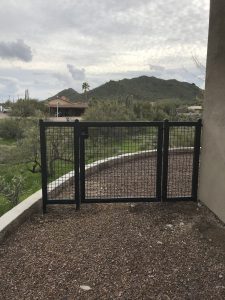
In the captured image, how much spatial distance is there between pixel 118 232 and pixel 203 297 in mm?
1632

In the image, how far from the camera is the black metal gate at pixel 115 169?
554cm

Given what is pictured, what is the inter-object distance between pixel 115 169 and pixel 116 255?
4.15 metres

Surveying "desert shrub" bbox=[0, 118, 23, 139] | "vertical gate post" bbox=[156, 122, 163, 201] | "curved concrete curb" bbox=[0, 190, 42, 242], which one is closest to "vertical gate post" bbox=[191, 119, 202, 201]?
"vertical gate post" bbox=[156, 122, 163, 201]

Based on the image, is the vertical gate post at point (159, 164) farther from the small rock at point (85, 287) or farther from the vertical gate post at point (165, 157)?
the small rock at point (85, 287)

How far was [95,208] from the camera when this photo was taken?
226 inches

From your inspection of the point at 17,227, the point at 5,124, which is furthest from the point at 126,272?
the point at 5,124

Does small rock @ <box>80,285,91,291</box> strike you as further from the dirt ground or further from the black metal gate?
the black metal gate

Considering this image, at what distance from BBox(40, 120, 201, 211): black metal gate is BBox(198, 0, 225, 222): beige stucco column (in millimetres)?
260

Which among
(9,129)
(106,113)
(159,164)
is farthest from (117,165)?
(9,129)

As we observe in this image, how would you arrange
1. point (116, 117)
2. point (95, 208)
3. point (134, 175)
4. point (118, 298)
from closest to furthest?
point (118, 298) < point (95, 208) < point (134, 175) < point (116, 117)

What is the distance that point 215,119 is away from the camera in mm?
5324

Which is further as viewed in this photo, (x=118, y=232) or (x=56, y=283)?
(x=118, y=232)

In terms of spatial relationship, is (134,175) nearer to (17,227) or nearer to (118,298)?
(17,227)

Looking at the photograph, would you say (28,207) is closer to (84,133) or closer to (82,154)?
(82,154)
